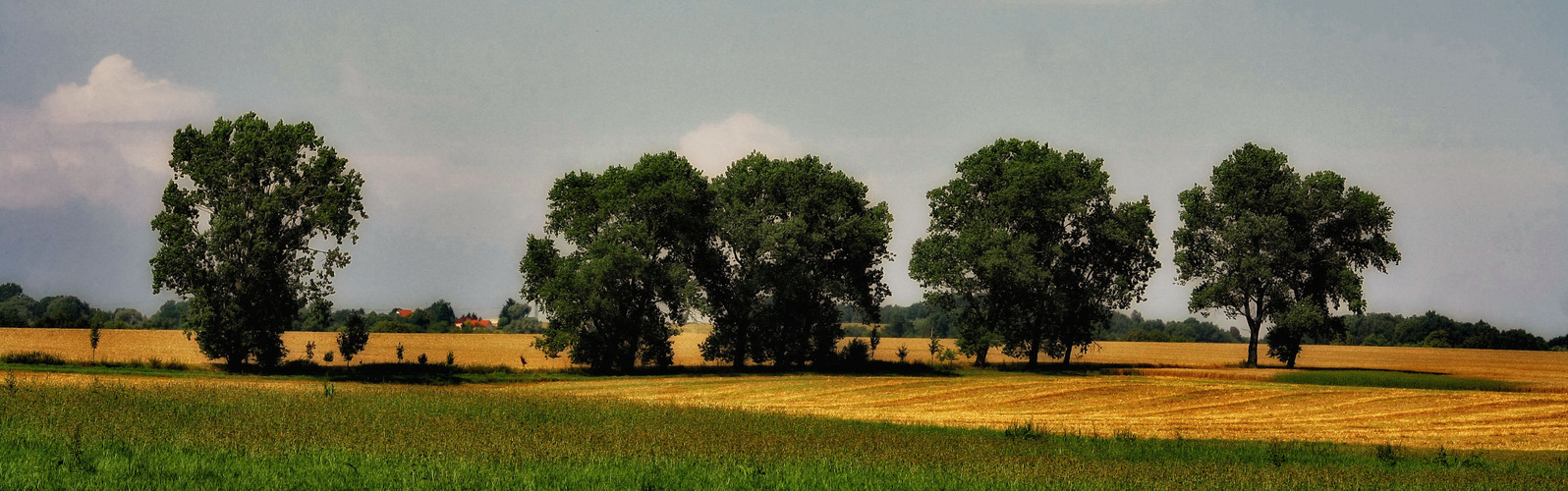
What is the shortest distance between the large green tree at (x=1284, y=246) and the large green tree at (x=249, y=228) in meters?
55.2

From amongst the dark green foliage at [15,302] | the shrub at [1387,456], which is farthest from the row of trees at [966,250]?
the dark green foliage at [15,302]

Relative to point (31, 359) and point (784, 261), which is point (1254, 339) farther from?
point (31, 359)

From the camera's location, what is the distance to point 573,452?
722 inches

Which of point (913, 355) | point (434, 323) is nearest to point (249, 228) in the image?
point (913, 355)

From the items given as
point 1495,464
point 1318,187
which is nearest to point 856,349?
point 1318,187

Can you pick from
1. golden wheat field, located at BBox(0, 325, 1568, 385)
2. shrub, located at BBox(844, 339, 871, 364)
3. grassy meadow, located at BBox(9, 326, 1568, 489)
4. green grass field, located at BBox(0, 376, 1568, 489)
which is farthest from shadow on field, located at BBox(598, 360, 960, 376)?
green grass field, located at BBox(0, 376, 1568, 489)

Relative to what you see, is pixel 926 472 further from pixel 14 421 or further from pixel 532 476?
pixel 14 421

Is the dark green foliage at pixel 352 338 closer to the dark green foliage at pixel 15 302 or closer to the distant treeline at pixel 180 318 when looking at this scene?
the distant treeline at pixel 180 318

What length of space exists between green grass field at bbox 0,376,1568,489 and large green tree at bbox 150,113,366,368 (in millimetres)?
23951

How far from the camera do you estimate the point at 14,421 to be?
66.9 feet

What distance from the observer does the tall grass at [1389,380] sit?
5938 cm

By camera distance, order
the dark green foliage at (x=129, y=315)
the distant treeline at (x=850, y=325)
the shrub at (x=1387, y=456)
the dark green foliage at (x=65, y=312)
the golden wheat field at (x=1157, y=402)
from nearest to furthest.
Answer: the shrub at (x=1387, y=456) < the golden wheat field at (x=1157, y=402) < the dark green foliage at (x=65, y=312) < the distant treeline at (x=850, y=325) < the dark green foliage at (x=129, y=315)

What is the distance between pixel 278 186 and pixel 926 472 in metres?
45.8

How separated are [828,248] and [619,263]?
1550cm
